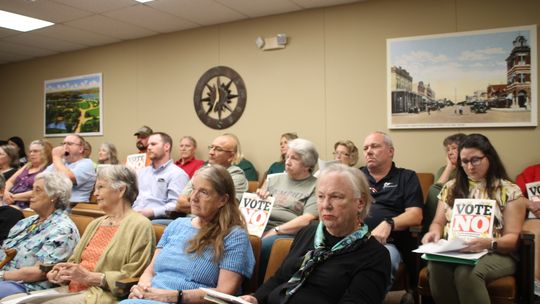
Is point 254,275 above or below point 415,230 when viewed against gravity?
below

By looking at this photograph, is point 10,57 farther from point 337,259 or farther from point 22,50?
point 337,259

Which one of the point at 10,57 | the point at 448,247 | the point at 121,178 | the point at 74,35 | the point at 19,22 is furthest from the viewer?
the point at 10,57

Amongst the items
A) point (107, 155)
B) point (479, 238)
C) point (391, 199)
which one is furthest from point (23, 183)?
point (479, 238)

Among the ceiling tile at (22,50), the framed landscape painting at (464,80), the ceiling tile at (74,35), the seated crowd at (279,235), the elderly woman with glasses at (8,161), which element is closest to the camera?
the seated crowd at (279,235)

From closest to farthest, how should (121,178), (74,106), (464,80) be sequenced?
(121,178) < (464,80) < (74,106)

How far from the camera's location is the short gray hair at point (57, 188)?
2.73m

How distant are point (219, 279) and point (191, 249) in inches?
8.0

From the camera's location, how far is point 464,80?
4449 millimetres

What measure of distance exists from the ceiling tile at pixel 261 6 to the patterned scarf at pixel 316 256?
12.4ft

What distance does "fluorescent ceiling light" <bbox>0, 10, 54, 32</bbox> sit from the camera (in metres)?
5.59

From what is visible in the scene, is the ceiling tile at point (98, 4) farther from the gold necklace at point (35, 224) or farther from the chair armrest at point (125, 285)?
the chair armrest at point (125, 285)

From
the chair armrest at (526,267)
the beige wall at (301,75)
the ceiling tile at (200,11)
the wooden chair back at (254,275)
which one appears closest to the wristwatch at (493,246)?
the chair armrest at (526,267)

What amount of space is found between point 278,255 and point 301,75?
3555 millimetres

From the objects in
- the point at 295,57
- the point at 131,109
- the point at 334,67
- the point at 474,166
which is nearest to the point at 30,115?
the point at 131,109
